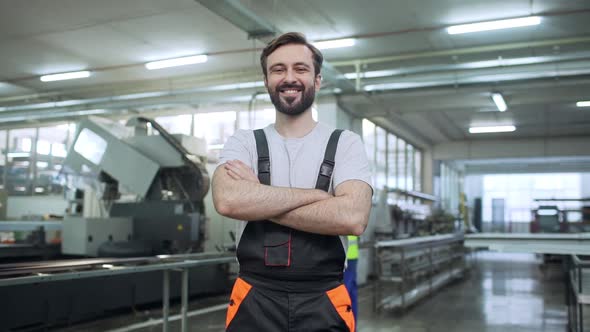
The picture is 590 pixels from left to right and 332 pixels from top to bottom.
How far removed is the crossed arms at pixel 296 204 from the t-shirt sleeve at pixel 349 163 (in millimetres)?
17

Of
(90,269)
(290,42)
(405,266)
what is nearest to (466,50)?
(405,266)

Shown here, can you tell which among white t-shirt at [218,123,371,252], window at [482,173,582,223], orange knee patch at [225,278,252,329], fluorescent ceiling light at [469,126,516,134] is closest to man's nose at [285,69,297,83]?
white t-shirt at [218,123,371,252]

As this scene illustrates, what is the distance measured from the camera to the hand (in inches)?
48.1

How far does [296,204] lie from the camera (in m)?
1.14

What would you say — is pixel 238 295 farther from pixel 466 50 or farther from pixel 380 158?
pixel 380 158

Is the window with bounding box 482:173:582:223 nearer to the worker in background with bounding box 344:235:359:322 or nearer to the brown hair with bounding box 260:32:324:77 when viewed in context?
the worker in background with bounding box 344:235:359:322

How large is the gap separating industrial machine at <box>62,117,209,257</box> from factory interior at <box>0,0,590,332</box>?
2 centimetres

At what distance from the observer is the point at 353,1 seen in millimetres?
5484

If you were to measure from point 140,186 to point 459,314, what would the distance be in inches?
153

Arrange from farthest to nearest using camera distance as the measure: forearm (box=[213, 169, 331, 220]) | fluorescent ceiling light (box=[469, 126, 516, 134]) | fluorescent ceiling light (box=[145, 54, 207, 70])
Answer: fluorescent ceiling light (box=[469, 126, 516, 134]), fluorescent ceiling light (box=[145, 54, 207, 70]), forearm (box=[213, 169, 331, 220])

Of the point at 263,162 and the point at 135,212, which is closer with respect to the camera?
the point at 263,162

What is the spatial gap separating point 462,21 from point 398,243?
8.60 feet

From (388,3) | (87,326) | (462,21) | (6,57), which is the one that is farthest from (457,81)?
(6,57)

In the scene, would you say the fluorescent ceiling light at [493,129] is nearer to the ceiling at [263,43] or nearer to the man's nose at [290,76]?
the ceiling at [263,43]
